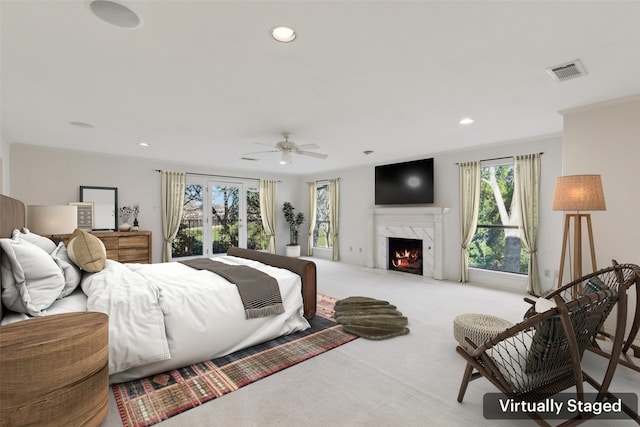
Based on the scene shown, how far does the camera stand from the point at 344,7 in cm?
171

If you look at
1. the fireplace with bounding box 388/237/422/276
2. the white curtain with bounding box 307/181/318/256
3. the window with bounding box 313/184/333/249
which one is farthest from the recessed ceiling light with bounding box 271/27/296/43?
the white curtain with bounding box 307/181/318/256

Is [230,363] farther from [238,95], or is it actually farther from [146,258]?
[146,258]

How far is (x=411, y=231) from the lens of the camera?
6.23 metres

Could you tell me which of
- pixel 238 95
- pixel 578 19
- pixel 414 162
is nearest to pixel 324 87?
pixel 238 95

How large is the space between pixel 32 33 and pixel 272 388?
2.88 m

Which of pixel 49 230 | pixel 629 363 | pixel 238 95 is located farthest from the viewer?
pixel 49 230

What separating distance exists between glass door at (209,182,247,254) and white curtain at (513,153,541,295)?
6090 millimetres

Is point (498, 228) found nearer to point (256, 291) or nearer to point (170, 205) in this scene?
point (256, 291)

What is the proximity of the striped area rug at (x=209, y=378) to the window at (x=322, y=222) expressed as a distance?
17.6 ft

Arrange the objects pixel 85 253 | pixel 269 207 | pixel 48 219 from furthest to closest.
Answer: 1. pixel 269 207
2. pixel 48 219
3. pixel 85 253

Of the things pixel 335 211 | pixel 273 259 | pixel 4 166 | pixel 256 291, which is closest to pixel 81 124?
pixel 4 166

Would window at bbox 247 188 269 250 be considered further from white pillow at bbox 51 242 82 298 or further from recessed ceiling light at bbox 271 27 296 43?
recessed ceiling light at bbox 271 27 296 43

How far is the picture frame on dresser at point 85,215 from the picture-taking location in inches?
213

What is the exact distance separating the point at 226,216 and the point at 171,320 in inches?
213
